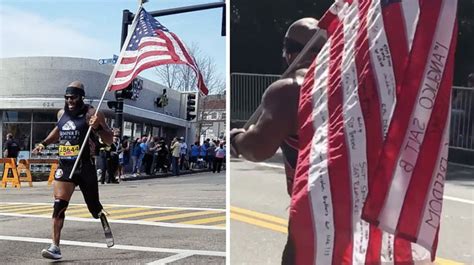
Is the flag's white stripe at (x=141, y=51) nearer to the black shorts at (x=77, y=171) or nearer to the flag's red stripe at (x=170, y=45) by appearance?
the flag's red stripe at (x=170, y=45)

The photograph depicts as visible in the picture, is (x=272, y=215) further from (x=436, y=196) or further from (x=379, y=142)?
(x=436, y=196)

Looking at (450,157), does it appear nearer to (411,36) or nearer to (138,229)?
(411,36)

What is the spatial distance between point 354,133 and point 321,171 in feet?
0.52

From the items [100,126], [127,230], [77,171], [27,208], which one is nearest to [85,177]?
[77,171]

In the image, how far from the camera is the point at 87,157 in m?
3.37

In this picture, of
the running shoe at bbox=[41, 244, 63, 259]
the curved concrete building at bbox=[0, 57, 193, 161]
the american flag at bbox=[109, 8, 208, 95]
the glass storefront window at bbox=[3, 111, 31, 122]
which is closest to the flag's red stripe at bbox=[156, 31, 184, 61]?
the american flag at bbox=[109, 8, 208, 95]

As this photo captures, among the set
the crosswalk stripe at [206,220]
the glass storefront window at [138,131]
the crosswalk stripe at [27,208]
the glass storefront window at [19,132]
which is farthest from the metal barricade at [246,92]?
the glass storefront window at [138,131]

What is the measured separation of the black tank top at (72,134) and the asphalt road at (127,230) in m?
0.77

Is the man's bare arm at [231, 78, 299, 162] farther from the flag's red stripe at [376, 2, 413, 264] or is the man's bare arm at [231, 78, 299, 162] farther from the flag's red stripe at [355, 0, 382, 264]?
the flag's red stripe at [376, 2, 413, 264]

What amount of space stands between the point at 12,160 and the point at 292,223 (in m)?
8.85

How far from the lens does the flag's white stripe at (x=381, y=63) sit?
1.73 metres

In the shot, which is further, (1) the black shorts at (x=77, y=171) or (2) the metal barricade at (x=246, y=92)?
(1) the black shorts at (x=77, y=171)

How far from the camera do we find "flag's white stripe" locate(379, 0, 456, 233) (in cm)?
173

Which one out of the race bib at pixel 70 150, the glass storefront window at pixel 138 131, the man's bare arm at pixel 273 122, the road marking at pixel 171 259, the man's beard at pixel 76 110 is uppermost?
the glass storefront window at pixel 138 131
